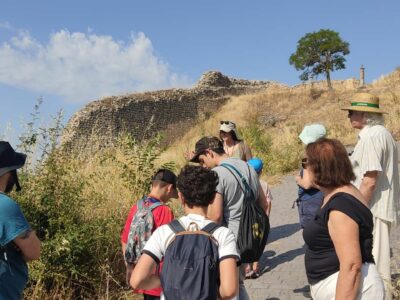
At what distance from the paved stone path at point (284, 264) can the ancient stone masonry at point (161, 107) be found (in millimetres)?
12825

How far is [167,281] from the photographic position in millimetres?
2305

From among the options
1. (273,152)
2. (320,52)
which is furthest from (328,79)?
(273,152)

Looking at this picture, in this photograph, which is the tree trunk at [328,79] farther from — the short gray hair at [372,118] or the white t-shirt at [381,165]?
the white t-shirt at [381,165]

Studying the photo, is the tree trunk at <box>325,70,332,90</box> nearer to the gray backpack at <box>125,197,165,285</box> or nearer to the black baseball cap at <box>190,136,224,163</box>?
the black baseball cap at <box>190,136,224,163</box>

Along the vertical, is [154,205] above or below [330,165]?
below

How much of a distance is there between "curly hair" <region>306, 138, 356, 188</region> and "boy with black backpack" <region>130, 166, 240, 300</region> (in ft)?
2.17

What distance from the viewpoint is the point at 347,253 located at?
7.76 feet

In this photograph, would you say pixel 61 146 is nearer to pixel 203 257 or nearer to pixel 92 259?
pixel 92 259

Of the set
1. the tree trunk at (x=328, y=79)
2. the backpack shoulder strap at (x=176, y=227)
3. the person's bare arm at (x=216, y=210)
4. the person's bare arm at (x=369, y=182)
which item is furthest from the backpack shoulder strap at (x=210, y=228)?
the tree trunk at (x=328, y=79)

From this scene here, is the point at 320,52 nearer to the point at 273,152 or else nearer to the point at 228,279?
the point at 273,152

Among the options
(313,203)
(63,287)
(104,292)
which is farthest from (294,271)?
(63,287)

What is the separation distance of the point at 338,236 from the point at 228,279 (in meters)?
0.63

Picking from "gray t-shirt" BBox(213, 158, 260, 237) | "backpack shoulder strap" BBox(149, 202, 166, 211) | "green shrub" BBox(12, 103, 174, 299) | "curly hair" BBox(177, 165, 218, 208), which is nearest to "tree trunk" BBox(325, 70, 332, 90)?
"green shrub" BBox(12, 103, 174, 299)

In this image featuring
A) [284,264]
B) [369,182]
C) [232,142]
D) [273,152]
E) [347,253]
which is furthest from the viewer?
[273,152]
